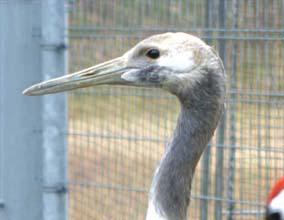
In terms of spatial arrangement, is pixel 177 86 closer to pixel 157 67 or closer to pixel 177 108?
pixel 157 67

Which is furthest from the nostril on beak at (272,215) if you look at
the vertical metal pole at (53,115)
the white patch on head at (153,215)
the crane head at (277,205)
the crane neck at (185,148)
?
the vertical metal pole at (53,115)

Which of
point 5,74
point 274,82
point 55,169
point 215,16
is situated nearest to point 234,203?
point 274,82

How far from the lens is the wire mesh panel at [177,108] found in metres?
6.40

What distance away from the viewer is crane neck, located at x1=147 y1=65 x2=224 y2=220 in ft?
12.8

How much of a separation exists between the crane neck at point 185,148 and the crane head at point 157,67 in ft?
0.22

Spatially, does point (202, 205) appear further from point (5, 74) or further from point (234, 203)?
point (5, 74)

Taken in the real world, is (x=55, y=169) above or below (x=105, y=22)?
below

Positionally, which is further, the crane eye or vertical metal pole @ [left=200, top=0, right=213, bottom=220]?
vertical metal pole @ [left=200, top=0, right=213, bottom=220]

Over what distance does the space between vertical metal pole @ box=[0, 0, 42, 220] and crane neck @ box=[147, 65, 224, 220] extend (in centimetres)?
112

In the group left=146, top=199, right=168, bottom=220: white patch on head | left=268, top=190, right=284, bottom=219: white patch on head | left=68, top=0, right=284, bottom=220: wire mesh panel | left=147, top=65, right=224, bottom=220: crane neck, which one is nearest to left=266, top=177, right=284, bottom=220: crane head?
left=268, top=190, right=284, bottom=219: white patch on head

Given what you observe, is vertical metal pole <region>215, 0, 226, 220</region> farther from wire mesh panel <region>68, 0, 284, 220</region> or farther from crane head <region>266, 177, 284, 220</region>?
crane head <region>266, 177, 284, 220</region>

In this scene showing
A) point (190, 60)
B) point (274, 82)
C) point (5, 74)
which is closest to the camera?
point (190, 60)

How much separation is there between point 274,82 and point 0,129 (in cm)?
224

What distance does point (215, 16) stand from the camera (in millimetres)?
6488
